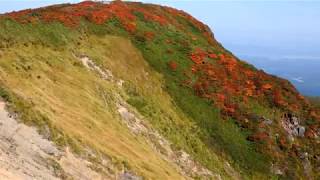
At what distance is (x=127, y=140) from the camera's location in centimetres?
4106

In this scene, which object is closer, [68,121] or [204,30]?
[68,121]

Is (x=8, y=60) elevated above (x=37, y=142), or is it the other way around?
(x=8, y=60)

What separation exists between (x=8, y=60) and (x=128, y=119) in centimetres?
1217

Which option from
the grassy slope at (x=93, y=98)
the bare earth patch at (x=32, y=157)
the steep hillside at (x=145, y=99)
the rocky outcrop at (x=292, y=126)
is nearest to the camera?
the bare earth patch at (x=32, y=157)

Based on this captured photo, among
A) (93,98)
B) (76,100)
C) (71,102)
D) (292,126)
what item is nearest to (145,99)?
(93,98)

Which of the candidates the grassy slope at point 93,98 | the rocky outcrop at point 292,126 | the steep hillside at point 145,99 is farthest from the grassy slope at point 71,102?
the rocky outcrop at point 292,126

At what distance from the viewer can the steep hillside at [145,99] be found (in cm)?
3647

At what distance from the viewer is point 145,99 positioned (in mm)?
52438

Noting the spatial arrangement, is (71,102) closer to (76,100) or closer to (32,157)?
(76,100)

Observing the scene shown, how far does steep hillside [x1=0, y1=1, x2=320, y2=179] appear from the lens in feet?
120

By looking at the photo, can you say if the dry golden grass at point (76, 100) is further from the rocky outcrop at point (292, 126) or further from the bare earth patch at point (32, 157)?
the rocky outcrop at point (292, 126)

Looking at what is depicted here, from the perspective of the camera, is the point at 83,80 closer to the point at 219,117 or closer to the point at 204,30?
the point at 219,117

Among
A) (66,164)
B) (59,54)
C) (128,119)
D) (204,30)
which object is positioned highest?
(204,30)

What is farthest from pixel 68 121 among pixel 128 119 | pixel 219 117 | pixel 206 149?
pixel 219 117
